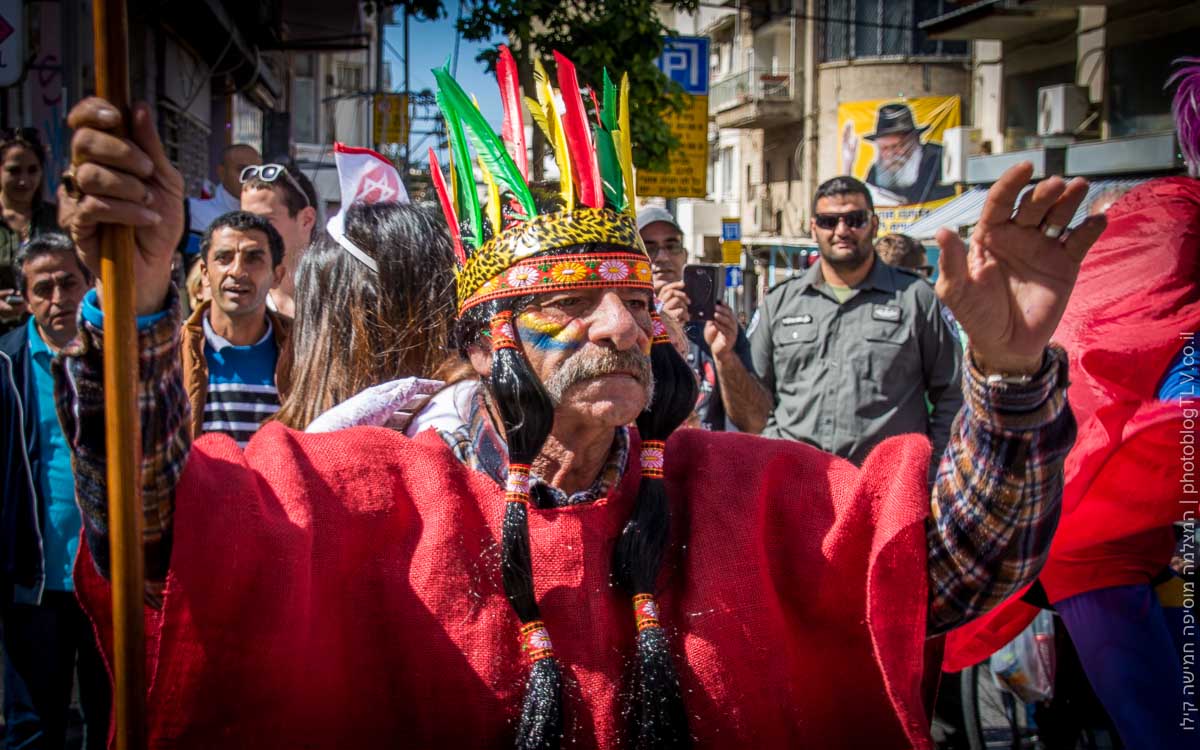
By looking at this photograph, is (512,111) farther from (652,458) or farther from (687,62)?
(687,62)

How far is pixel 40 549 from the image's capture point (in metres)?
3.42

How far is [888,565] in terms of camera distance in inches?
74.4

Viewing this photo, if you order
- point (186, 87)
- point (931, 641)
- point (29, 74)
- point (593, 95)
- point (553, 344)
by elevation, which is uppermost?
point (186, 87)

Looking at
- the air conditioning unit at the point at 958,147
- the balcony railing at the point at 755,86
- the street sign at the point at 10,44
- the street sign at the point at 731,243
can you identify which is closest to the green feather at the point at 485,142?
the street sign at the point at 10,44

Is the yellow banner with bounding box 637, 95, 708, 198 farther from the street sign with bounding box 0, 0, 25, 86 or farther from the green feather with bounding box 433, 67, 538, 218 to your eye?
the green feather with bounding box 433, 67, 538, 218

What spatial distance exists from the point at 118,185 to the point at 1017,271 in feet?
4.57

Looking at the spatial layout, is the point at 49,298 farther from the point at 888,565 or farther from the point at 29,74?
the point at 29,74

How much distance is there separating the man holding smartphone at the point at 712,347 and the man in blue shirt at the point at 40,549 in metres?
2.20

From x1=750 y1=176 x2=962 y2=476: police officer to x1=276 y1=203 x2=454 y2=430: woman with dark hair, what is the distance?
2.14 m

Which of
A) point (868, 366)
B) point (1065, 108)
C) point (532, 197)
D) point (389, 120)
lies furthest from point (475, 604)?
point (389, 120)

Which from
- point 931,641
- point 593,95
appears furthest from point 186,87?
point 931,641

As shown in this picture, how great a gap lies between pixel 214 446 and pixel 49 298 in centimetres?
206

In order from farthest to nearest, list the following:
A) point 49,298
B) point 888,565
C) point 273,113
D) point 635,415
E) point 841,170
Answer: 1. point 841,170
2. point 273,113
3. point 49,298
4. point 635,415
5. point 888,565

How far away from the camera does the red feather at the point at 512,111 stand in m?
2.28
